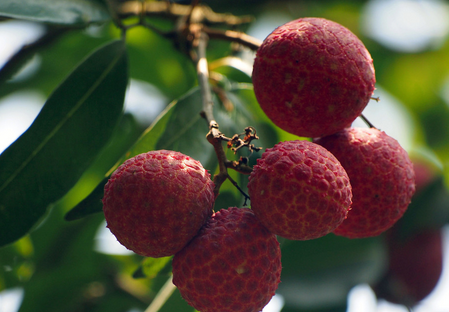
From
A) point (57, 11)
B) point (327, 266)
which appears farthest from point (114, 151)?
point (327, 266)

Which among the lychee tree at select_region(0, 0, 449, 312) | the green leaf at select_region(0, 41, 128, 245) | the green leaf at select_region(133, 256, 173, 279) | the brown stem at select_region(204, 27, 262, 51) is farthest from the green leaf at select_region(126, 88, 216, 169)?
the green leaf at select_region(133, 256, 173, 279)

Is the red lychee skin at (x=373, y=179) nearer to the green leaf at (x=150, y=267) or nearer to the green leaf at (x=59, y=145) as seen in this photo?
the green leaf at (x=150, y=267)

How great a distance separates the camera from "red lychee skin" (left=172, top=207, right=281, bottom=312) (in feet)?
3.51

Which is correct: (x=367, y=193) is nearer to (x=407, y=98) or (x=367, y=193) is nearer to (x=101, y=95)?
(x=101, y=95)

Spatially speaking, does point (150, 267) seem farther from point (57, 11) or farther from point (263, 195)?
point (57, 11)

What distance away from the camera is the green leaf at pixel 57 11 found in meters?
1.42

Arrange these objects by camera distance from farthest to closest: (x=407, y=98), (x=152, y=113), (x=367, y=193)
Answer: (x=407, y=98), (x=152, y=113), (x=367, y=193)

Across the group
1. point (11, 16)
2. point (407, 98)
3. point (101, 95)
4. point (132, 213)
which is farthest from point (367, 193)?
point (407, 98)

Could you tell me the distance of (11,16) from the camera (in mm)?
1378

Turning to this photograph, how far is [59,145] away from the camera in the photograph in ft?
4.65

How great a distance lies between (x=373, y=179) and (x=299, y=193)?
34 cm

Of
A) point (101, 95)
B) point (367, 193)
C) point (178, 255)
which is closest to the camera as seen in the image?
point (178, 255)

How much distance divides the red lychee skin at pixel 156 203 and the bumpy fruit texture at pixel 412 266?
6.31 feet

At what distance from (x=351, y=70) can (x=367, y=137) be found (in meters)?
0.24
